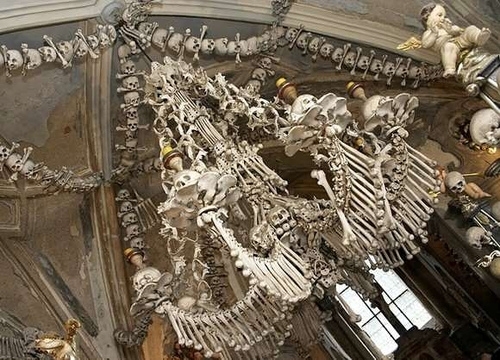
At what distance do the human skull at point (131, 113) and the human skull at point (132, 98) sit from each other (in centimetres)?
5

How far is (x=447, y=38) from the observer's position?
4383 mm

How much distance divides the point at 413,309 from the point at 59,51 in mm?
5699

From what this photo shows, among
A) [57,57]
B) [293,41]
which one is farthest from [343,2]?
[57,57]

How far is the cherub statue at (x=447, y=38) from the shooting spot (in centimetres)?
422

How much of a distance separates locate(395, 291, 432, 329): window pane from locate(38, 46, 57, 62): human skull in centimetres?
554

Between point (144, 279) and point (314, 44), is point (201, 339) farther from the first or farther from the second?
point (314, 44)

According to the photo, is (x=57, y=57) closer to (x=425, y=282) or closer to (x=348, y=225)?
(x=348, y=225)

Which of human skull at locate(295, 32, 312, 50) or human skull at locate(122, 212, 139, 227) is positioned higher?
human skull at locate(295, 32, 312, 50)

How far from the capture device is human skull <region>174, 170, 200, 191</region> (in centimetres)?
368

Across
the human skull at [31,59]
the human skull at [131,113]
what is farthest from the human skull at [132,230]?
the human skull at [31,59]

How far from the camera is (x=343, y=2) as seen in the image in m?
5.57

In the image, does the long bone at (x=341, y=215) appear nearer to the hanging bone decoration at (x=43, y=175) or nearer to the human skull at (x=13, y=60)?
the human skull at (x=13, y=60)

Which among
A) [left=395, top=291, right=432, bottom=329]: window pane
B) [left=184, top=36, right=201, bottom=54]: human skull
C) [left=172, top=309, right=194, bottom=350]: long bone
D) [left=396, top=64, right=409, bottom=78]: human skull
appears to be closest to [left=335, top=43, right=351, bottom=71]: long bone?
[left=396, top=64, right=409, bottom=78]: human skull

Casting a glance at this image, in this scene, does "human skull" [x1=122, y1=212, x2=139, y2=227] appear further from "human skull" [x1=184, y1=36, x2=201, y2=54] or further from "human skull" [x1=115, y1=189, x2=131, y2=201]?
"human skull" [x1=184, y1=36, x2=201, y2=54]
